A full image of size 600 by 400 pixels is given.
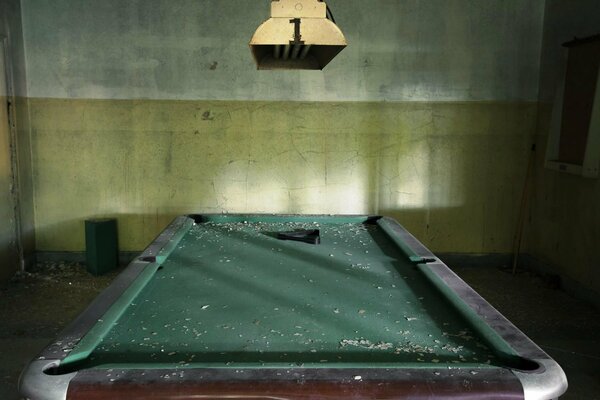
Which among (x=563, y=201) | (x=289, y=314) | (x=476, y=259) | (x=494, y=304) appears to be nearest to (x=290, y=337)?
(x=289, y=314)

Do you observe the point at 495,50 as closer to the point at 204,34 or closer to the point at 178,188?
the point at 204,34

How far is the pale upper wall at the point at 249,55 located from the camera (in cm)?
450

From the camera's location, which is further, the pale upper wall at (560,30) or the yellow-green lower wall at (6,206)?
the yellow-green lower wall at (6,206)

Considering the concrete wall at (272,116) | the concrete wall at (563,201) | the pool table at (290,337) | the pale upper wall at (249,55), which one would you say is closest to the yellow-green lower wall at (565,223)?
the concrete wall at (563,201)

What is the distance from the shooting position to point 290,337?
1.55 meters

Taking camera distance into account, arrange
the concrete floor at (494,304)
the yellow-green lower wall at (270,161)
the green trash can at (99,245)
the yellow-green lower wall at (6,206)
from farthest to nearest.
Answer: the yellow-green lower wall at (270,161)
the green trash can at (99,245)
the yellow-green lower wall at (6,206)
the concrete floor at (494,304)

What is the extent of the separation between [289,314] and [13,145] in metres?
3.58

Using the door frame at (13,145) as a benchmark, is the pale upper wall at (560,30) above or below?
above

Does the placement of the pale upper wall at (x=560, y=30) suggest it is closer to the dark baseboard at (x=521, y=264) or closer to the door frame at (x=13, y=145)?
the dark baseboard at (x=521, y=264)

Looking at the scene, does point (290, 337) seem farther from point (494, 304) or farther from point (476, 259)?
point (476, 259)

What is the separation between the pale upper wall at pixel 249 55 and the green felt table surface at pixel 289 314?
230 cm

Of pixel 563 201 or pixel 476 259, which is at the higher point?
pixel 563 201

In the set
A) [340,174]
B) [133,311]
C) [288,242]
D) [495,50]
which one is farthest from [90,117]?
[495,50]

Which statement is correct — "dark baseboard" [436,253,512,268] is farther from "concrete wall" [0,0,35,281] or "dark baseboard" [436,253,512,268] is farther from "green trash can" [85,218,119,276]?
"concrete wall" [0,0,35,281]
